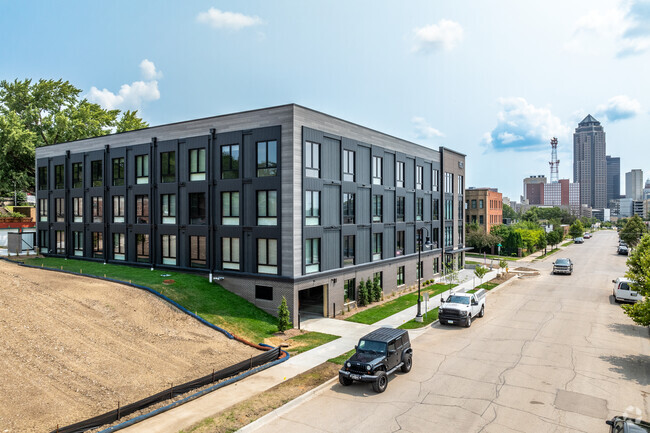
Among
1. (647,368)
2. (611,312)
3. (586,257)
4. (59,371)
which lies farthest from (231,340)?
(586,257)

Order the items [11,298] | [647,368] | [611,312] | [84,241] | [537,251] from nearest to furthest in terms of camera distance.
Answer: [647,368]
[11,298]
[611,312]
[84,241]
[537,251]

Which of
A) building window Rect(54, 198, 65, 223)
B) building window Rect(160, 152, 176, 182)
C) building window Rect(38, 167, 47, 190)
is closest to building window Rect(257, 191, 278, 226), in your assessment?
building window Rect(160, 152, 176, 182)

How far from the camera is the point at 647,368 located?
18750mm

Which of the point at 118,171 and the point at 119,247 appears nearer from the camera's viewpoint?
the point at 118,171

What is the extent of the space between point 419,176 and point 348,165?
1434 centimetres

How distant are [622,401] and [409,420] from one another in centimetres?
822

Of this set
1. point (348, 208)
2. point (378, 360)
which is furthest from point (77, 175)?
point (378, 360)

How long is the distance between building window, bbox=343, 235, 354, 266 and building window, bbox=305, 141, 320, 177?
607 cm

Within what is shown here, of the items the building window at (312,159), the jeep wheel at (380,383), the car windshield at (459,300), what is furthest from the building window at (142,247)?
the jeep wheel at (380,383)

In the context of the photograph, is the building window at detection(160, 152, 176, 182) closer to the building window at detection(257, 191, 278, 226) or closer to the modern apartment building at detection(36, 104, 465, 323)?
the modern apartment building at detection(36, 104, 465, 323)

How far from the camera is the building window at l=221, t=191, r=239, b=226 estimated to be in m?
29.1

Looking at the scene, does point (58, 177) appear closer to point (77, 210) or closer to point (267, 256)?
point (77, 210)

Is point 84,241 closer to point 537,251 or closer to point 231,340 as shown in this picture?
point 231,340

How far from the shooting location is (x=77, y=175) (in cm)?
3972
